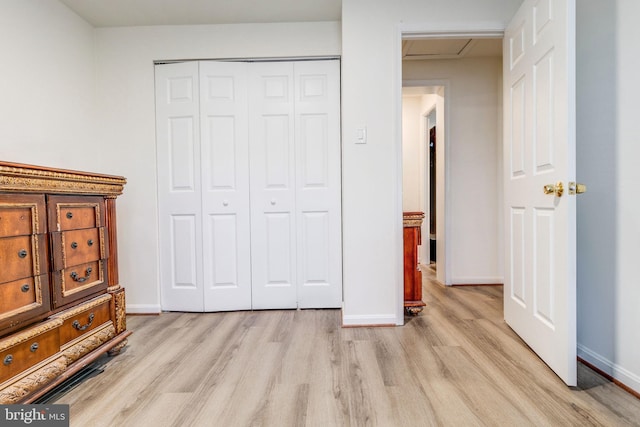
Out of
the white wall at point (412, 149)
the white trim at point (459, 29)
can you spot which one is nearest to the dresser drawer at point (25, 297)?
the white trim at point (459, 29)

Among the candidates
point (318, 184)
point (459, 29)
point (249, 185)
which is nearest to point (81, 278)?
point (249, 185)

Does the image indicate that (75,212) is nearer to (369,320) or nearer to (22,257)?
(22,257)

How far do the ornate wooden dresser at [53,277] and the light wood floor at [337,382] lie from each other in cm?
21

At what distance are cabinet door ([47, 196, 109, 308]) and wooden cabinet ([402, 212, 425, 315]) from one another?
1.90 m

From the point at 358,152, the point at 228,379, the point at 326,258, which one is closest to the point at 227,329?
the point at 228,379

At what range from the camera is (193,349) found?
1.96m

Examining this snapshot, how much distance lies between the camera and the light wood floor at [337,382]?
131cm

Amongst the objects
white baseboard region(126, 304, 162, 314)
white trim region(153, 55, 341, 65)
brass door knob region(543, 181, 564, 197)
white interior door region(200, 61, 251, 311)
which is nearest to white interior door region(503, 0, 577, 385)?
brass door knob region(543, 181, 564, 197)

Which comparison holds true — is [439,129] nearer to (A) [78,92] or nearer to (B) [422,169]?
(B) [422,169]

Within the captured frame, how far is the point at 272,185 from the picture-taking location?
263 cm

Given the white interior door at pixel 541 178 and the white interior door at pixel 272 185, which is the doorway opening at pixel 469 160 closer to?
the white interior door at pixel 541 178

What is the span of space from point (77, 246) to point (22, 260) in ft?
0.97

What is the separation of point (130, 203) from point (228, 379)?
1706 millimetres

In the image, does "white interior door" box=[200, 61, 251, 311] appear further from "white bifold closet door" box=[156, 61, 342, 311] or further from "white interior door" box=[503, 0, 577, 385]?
"white interior door" box=[503, 0, 577, 385]
